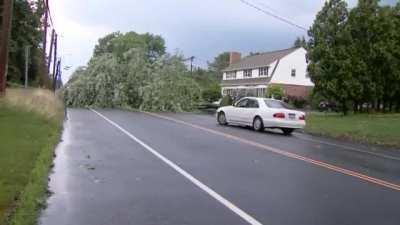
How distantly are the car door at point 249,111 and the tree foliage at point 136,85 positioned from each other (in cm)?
2047

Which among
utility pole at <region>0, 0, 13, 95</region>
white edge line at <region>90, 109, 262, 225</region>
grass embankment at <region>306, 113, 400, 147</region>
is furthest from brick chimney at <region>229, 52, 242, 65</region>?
white edge line at <region>90, 109, 262, 225</region>

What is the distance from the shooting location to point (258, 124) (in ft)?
81.8

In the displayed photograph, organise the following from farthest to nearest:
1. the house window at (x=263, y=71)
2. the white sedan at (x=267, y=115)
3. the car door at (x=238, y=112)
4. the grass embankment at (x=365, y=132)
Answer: the house window at (x=263, y=71) < the car door at (x=238, y=112) < the white sedan at (x=267, y=115) < the grass embankment at (x=365, y=132)

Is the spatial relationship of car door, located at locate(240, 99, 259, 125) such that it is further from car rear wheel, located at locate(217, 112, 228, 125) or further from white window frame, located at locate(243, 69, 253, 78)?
white window frame, located at locate(243, 69, 253, 78)

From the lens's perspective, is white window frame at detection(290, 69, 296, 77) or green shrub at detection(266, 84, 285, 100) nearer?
green shrub at detection(266, 84, 285, 100)

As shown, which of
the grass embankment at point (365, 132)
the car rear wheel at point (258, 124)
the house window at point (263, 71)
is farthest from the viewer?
the house window at point (263, 71)

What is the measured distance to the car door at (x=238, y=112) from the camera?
26.4 meters

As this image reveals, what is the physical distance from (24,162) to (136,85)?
1496 inches

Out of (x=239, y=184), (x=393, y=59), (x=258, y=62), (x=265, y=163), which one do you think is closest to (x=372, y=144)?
(x=265, y=163)

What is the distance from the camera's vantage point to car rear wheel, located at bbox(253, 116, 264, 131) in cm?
2475

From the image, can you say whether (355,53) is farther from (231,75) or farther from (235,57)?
(235,57)

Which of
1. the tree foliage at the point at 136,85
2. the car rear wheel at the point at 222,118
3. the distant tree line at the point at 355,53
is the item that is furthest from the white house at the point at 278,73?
the car rear wheel at the point at 222,118

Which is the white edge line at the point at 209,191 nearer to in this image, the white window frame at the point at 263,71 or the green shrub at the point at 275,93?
the green shrub at the point at 275,93

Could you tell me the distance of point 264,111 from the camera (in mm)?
24766
